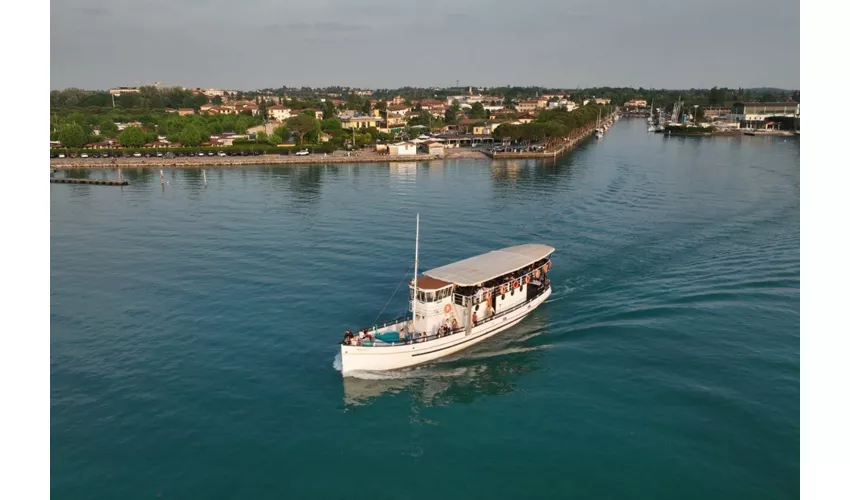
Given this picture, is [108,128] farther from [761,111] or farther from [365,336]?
[761,111]

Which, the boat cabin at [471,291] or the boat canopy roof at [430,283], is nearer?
the boat canopy roof at [430,283]

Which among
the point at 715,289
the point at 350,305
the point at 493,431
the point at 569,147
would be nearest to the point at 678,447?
the point at 493,431

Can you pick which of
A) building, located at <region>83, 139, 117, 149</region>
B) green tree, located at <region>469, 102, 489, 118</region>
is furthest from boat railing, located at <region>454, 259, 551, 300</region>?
green tree, located at <region>469, 102, 489, 118</region>

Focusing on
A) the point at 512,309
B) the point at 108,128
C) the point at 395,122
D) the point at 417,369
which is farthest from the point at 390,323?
the point at 395,122

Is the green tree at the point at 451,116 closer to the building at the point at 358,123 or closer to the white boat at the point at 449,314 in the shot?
the building at the point at 358,123

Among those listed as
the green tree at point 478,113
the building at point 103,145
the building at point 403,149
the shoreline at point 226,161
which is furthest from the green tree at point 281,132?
the green tree at point 478,113

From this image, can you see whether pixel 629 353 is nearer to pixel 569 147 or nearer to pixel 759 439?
pixel 759 439
